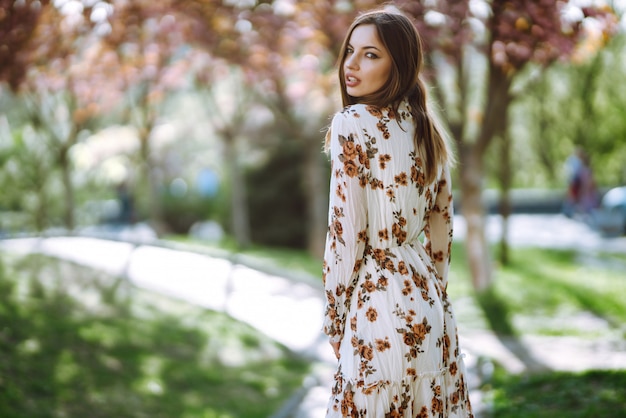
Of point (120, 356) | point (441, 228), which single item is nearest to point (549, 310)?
point (120, 356)

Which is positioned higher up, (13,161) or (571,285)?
(13,161)

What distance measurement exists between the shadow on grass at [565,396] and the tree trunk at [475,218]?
3.25 meters

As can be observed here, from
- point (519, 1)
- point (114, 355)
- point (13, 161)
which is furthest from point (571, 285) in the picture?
point (13, 161)

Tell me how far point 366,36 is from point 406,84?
198 millimetres

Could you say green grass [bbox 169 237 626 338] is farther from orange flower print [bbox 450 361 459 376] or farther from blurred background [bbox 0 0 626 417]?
orange flower print [bbox 450 361 459 376]

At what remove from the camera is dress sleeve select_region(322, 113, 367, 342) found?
2.20m

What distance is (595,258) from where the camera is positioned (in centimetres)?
1145

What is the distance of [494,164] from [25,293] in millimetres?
13542

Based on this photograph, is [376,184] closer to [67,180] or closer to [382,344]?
[382,344]

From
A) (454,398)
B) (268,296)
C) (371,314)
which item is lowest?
(268,296)

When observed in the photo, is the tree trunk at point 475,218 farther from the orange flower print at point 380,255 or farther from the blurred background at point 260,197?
the orange flower print at point 380,255

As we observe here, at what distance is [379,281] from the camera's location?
87.7 inches

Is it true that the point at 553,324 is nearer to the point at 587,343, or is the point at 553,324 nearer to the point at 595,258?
the point at 587,343

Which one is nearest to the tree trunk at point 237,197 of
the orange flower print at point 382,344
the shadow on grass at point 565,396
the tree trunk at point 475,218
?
the tree trunk at point 475,218
